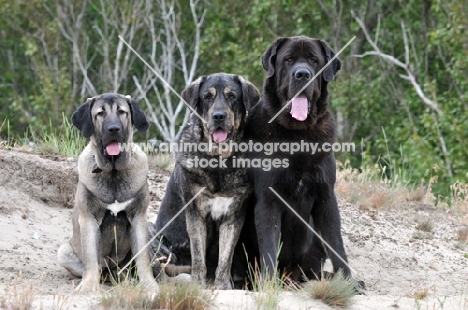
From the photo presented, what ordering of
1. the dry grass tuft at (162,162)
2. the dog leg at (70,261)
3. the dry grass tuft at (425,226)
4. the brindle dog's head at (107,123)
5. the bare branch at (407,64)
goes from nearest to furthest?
the brindle dog's head at (107,123), the dog leg at (70,261), the dry grass tuft at (425,226), the dry grass tuft at (162,162), the bare branch at (407,64)

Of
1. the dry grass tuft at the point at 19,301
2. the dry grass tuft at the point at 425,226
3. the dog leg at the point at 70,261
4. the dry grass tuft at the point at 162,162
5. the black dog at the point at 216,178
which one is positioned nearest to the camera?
the dry grass tuft at the point at 19,301

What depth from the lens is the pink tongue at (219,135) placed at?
24.9 feet

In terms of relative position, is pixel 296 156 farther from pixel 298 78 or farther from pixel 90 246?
pixel 90 246

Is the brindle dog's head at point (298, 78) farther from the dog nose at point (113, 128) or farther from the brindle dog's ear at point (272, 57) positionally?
the dog nose at point (113, 128)

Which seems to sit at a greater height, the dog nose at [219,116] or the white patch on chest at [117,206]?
the dog nose at [219,116]

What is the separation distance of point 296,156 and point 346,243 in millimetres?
2576

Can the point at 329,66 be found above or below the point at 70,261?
above

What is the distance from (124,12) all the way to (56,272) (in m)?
15.1

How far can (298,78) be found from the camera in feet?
24.3

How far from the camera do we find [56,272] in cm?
808

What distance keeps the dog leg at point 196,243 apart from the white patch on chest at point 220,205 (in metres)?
0.14

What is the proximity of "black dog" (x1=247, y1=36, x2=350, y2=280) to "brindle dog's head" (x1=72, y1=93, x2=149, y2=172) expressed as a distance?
109 cm

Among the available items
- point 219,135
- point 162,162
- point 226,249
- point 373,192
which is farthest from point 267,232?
point 373,192

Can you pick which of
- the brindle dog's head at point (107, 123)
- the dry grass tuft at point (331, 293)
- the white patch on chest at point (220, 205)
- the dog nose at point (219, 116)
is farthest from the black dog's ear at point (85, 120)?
the dry grass tuft at point (331, 293)
